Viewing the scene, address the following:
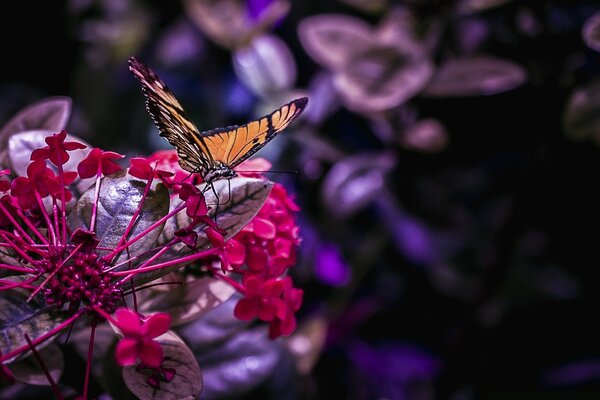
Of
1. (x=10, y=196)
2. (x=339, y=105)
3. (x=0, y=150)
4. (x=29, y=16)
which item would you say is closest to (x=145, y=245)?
(x=10, y=196)

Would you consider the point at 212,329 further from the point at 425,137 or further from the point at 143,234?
the point at 425,137

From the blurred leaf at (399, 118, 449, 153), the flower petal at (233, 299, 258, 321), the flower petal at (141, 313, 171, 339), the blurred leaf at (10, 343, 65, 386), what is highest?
the flower petal at (141, 313, 171, 339)

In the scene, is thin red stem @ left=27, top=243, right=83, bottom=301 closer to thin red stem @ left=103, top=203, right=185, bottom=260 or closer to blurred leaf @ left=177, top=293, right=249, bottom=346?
thin red stem @ left=103, top=203, right=185, bottom=260

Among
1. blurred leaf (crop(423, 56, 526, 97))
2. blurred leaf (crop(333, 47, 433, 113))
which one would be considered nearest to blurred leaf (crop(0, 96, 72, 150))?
blurred leaf (crop(333, 47, 433, 113))

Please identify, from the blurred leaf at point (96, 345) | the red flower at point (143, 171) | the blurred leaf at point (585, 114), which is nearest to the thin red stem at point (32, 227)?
the red flower at point (143, 171)

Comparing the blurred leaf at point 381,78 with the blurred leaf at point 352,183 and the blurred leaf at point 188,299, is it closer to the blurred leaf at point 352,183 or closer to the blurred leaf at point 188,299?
the blurred leaf at point 352,183
